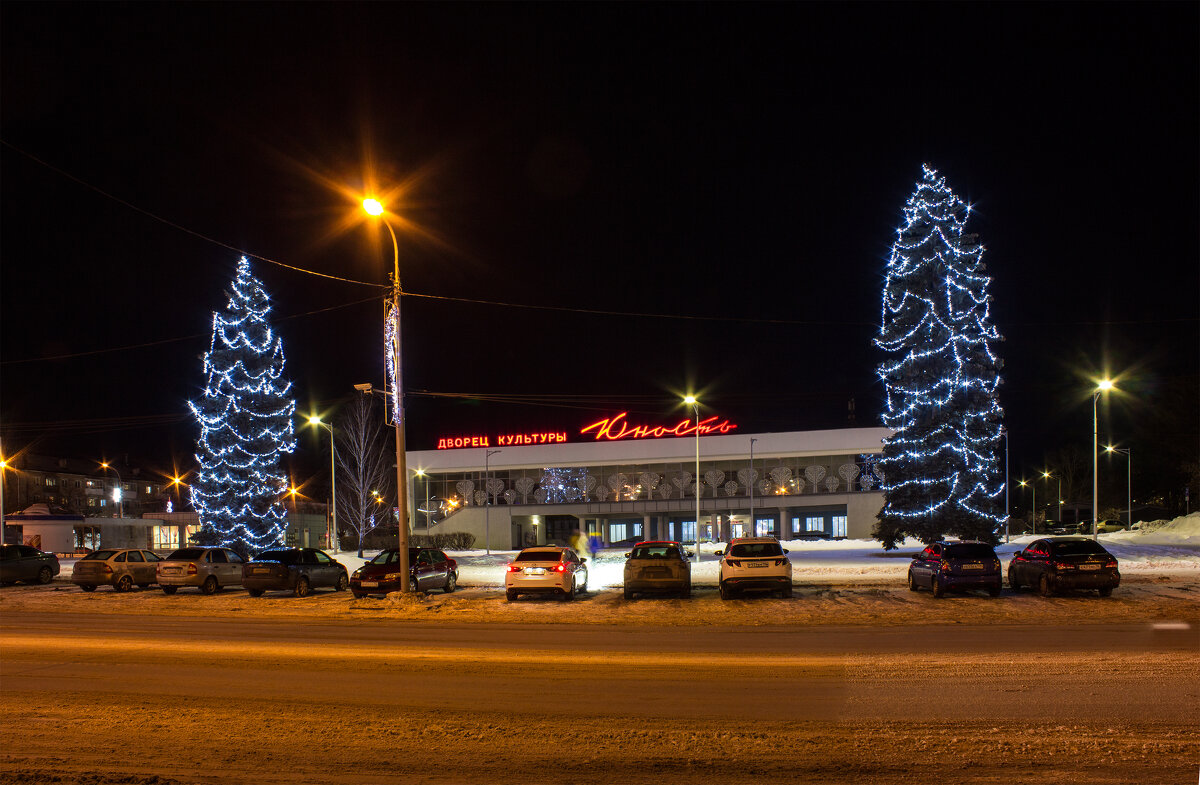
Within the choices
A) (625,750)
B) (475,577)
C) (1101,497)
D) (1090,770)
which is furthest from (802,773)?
(1101,497)

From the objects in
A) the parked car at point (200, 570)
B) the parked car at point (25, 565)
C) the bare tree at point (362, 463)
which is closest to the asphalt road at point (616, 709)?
the parked car at point (200, 570)

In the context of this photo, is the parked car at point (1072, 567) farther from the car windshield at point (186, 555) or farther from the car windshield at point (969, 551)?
the car windshield at point (186, 555)

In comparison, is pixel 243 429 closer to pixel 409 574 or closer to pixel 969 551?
pixel 409 574

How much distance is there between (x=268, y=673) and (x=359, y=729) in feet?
13.5

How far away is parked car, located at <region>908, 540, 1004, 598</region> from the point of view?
21.6 m

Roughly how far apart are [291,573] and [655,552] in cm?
1103

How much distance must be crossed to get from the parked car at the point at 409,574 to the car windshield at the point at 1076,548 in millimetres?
16741

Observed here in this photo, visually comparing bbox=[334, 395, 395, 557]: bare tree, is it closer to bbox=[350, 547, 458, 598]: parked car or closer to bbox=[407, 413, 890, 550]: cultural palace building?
bbox=[407, 413, 890, 550]: cultural palace building

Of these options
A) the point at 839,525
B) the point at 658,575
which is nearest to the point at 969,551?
the point at 658,575

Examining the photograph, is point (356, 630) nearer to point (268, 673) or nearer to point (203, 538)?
point (268, 673)

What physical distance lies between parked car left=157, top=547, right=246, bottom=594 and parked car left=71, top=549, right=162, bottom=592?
133cm

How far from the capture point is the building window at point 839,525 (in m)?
66.2

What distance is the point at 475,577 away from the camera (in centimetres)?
3359

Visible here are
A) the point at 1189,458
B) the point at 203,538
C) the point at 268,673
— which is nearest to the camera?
the point at 268,673
